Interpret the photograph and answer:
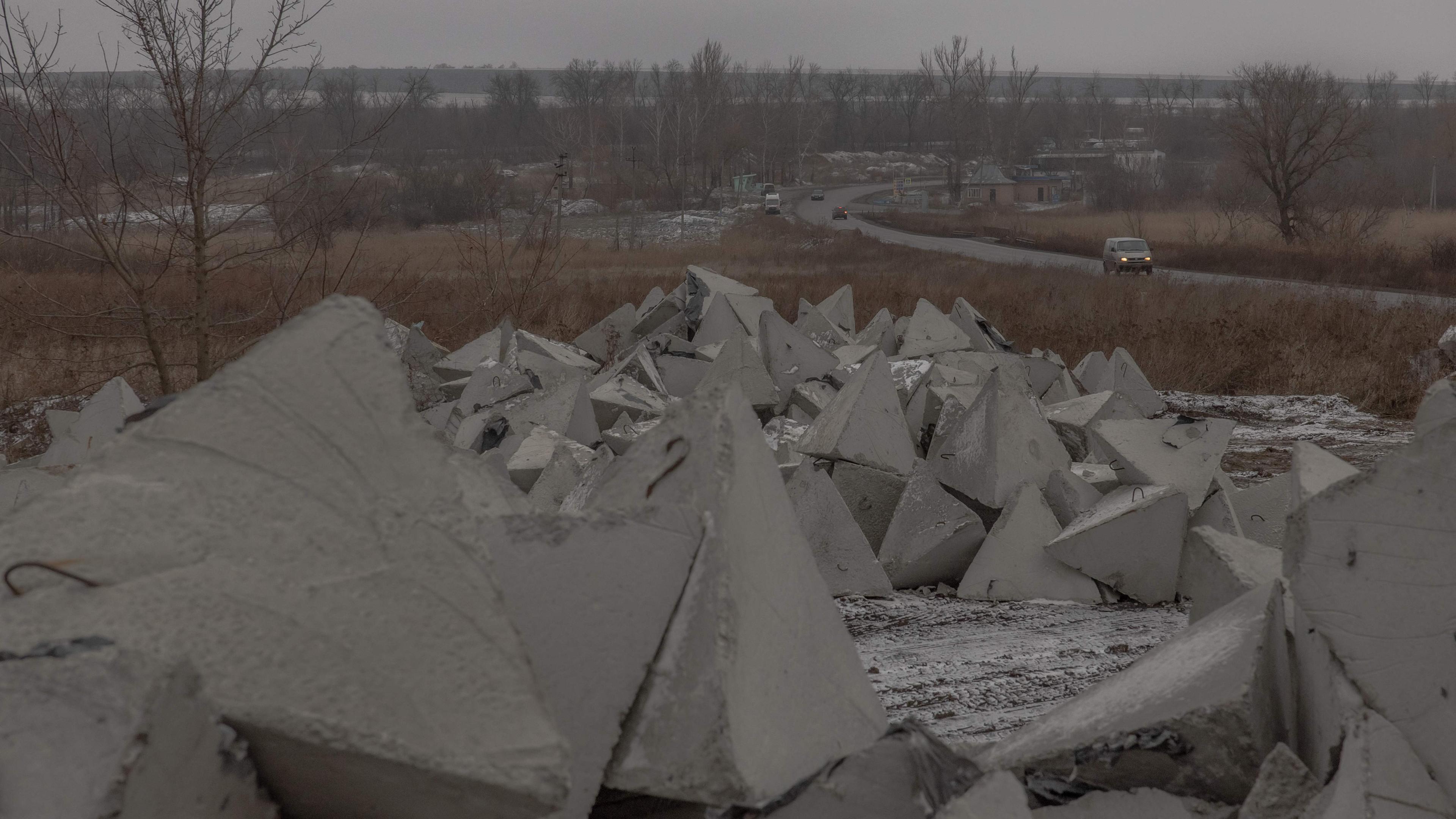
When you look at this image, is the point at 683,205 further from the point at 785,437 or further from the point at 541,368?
the point at 785,437

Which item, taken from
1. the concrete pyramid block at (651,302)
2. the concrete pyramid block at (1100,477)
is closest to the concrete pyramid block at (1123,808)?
the concrete pyramid block at (1100,477)

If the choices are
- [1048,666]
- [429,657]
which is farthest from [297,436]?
[1048,666]

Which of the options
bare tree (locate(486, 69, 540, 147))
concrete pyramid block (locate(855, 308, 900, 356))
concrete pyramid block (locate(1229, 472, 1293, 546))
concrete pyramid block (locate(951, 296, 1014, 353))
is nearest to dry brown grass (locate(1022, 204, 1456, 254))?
concrete pyramid block (locate(951, 296, 1014, 353))

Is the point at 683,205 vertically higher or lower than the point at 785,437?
higher

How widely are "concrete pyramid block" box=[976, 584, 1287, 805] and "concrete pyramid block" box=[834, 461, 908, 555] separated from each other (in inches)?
91.1

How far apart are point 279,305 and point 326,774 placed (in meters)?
4.14

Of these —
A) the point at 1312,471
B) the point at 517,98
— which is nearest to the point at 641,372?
the point at 1312,471

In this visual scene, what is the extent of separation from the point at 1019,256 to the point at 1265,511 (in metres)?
25.0

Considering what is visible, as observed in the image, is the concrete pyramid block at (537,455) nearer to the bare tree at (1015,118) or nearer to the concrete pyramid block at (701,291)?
the concrete pyramid block at (701,291)

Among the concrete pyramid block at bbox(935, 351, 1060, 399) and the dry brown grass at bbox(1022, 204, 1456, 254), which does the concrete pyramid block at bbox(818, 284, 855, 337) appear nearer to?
the concrete pyramid block at bbox(935, 351, 1060, 399)

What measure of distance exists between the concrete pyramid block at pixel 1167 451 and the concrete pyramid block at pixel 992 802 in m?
2.87

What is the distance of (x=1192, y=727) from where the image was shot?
6.31 ft

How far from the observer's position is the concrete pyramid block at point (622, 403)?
573cm

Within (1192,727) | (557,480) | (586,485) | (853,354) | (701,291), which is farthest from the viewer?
(701,291)
